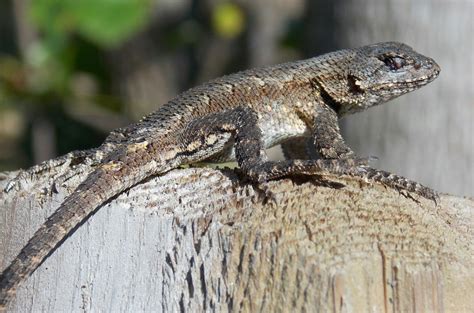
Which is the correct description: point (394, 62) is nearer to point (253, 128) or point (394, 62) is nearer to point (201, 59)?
→ point (253, 128)

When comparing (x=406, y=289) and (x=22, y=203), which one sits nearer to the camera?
(x=406, y=289)

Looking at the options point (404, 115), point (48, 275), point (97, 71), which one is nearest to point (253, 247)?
point (48, 275)

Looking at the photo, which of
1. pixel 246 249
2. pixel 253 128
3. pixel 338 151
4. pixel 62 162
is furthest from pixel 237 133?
pixel 246 249

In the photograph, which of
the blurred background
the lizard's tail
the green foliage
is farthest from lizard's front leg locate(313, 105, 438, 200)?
the green foliage

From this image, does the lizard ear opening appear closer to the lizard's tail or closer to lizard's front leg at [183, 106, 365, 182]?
lizard's front leg at [183, 106, 365, 182]

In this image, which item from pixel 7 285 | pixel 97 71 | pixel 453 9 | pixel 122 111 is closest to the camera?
pixel 7 285

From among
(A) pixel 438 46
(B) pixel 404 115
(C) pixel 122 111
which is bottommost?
(B) pixel 404 115

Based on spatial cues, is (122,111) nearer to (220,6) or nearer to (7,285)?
(220,6)
